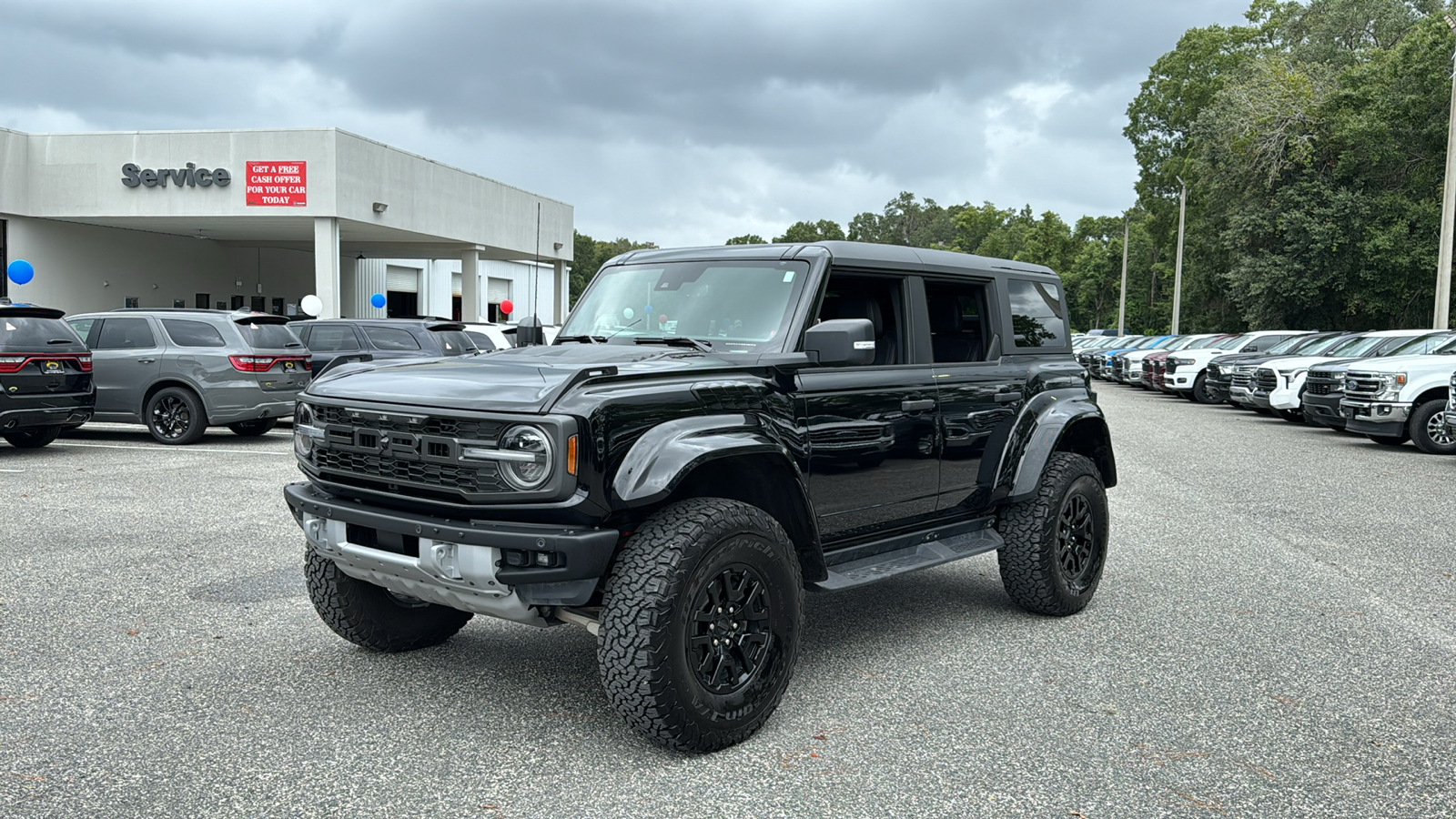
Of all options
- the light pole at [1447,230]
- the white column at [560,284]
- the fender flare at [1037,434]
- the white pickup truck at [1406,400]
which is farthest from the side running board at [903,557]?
the white column at [560,284]

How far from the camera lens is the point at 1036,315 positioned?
6.41 meters

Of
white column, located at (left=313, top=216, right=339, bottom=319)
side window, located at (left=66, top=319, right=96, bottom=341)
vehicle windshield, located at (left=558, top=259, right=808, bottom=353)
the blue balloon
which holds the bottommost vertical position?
side window, located at (left=66, top=319, right=96, bottom=341)

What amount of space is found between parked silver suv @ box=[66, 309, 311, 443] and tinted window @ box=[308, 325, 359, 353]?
2553 mm

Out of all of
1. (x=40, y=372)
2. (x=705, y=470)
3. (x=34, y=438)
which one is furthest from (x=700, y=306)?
(x=34, y=438)

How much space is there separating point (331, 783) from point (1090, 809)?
2.50m

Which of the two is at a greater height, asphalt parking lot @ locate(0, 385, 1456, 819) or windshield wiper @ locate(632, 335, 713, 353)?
windshield wiper @ locate(632, 335, 713, 353)

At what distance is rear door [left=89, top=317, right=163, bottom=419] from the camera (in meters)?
14.0

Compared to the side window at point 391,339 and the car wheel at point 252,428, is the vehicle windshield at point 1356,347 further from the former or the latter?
the car wheel at point 252,428

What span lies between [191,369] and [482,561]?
458 inches

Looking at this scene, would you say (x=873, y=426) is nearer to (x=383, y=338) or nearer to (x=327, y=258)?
(x=383, y=338)

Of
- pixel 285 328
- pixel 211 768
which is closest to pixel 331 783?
pixel 211 768

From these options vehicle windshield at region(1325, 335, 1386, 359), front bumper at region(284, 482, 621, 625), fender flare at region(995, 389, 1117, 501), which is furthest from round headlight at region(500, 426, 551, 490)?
vehicle windshield at region(1325, 335, 1386, 359)

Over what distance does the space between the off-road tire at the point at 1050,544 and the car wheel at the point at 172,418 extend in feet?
37.4

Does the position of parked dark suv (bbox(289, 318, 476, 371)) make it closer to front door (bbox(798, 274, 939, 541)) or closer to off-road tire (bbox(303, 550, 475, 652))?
off-road tire (bbox(303, 550, 475, 652))
